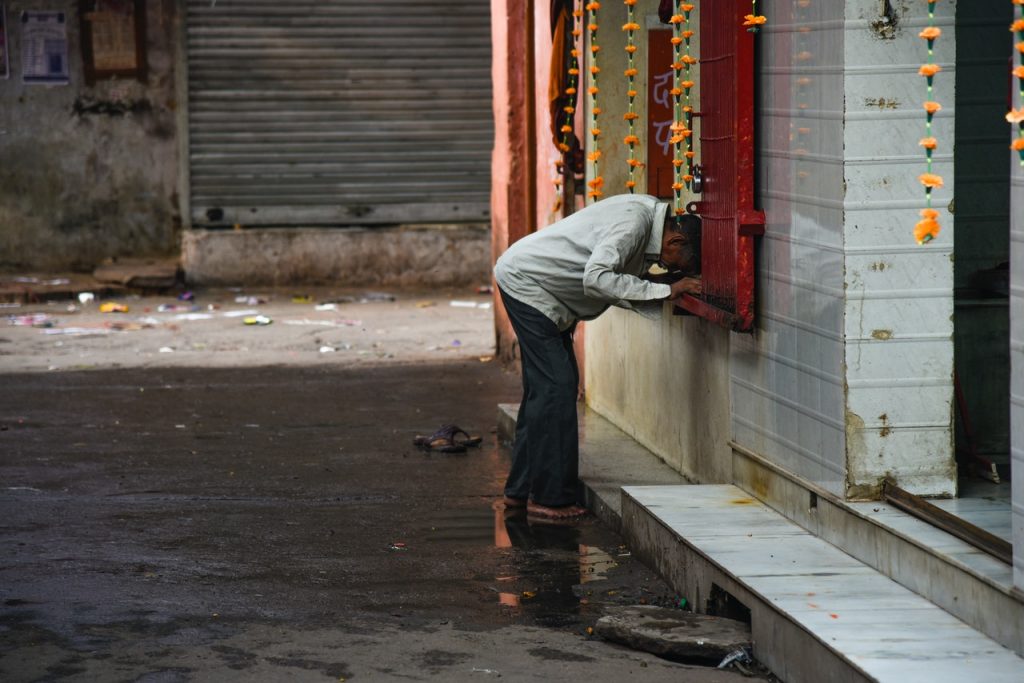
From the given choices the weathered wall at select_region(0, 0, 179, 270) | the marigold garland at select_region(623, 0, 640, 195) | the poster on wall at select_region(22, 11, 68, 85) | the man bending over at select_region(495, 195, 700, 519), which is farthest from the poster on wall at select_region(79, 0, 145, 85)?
the man bending over at select_region(495, 195, 700, 519)

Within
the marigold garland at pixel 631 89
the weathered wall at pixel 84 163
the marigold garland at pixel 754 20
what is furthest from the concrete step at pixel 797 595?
the weathered wall at pixel 84 163

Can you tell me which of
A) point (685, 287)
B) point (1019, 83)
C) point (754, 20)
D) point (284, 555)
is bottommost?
point (284, 555)

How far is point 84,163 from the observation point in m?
17.0

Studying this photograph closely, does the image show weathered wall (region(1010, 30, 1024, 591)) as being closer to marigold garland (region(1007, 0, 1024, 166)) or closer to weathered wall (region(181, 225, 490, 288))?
marigold garland (region(1007, 0, 1024, 166))

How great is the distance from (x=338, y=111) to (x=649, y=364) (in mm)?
9882

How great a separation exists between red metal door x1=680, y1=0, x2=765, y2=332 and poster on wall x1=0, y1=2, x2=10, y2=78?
1200 centimetres

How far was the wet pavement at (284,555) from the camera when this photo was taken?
5.04 metres

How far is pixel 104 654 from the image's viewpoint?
5047 mm

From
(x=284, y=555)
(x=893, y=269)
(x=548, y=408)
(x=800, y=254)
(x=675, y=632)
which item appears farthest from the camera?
(x=548, y=408)

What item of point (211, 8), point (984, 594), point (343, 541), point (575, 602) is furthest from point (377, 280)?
point (984, 594)

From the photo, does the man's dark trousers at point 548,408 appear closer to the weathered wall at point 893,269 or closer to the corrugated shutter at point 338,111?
the weathered wall at point 893,269

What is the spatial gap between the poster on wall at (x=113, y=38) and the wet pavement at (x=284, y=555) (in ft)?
24.2

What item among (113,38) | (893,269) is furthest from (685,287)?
(113,38)

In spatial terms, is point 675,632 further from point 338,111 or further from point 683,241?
point 338,111
